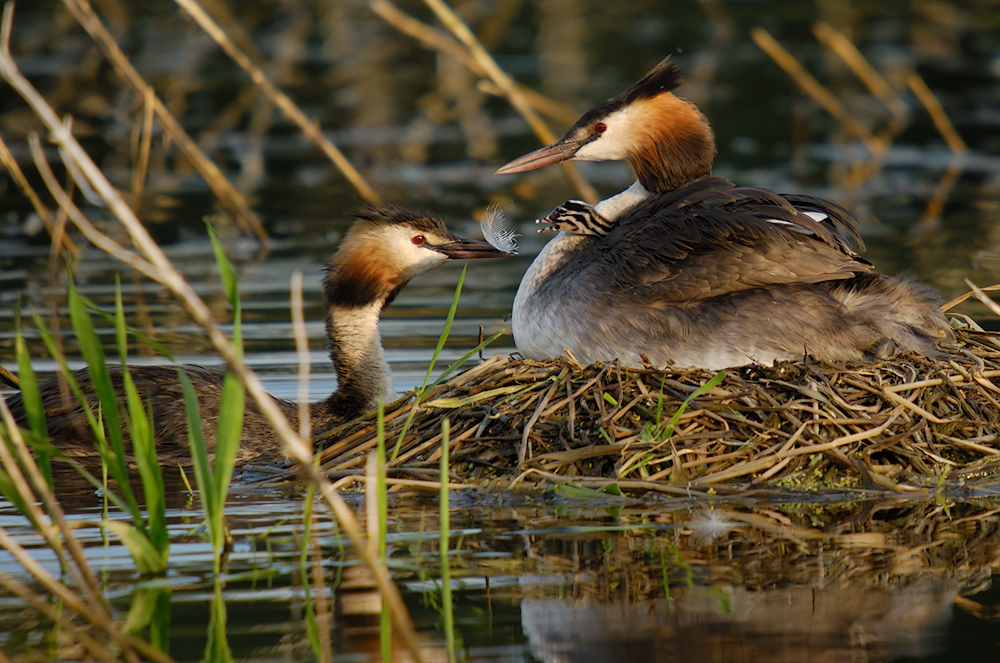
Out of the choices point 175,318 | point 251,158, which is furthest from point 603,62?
point 175,318

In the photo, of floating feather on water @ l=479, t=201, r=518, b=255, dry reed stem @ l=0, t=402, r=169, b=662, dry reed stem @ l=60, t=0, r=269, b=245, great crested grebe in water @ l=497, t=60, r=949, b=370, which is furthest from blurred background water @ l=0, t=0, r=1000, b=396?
dry reed stem @ l=0, t=402, r=169, b=662

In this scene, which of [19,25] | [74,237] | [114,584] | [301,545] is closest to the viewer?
[114,584]

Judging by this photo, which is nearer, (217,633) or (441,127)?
(217,633)

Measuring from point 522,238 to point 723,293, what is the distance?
5.71 meters

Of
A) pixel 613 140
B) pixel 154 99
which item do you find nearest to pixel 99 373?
pixel 613 140

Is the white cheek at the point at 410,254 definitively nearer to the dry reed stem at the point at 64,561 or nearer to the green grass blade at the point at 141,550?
the green grass blade at the point at 141,550

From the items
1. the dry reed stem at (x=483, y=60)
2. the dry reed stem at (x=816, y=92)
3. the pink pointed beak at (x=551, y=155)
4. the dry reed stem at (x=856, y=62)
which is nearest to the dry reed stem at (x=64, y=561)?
the pink pointed beak at (x=551, y=155)

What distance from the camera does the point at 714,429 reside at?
5555 millimetres

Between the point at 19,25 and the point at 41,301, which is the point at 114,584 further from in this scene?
the point at 19,25

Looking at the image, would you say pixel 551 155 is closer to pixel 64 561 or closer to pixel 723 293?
pixel 723 293

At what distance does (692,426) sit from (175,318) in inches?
180

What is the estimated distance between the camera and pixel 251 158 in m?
14.8

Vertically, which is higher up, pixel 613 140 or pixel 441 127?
pixel 441 127

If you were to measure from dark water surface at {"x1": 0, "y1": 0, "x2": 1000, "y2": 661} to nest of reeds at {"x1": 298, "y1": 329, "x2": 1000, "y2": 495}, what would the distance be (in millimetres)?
227
